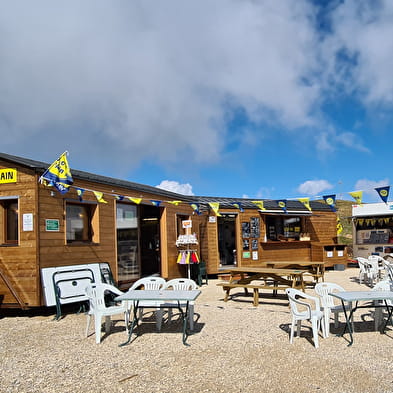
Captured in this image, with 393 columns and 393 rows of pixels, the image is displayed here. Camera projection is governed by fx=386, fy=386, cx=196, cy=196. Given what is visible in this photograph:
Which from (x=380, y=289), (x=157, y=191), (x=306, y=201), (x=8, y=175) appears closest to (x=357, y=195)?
(x=306, y=201)

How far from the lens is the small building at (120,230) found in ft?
22.5

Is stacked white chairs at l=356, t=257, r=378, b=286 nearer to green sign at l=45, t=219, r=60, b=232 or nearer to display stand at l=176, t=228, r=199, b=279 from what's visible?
display stand at l=176, t=228, r=199, b=279

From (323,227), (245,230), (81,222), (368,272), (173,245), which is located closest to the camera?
(81,222)

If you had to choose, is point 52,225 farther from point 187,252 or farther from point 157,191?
point 187,252

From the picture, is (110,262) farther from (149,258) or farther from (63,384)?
(63,384)

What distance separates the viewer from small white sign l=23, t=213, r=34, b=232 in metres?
6.83

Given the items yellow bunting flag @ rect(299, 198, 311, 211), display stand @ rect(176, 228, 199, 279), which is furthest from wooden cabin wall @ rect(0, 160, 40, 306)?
yellow bunting flag @ rect(299, 198, 311, 211)

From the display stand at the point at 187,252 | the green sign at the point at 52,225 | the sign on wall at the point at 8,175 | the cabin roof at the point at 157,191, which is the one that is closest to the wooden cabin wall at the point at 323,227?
the cabin roof at the point at 157,191

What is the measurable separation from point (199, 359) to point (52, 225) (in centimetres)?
406

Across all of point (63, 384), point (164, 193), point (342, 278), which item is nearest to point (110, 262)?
point (164, 193)

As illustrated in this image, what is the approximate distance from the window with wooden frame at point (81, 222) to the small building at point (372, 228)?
1112cm

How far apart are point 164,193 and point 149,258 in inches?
87.1

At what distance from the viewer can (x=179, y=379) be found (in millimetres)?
3773

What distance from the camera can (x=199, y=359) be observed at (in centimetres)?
436
